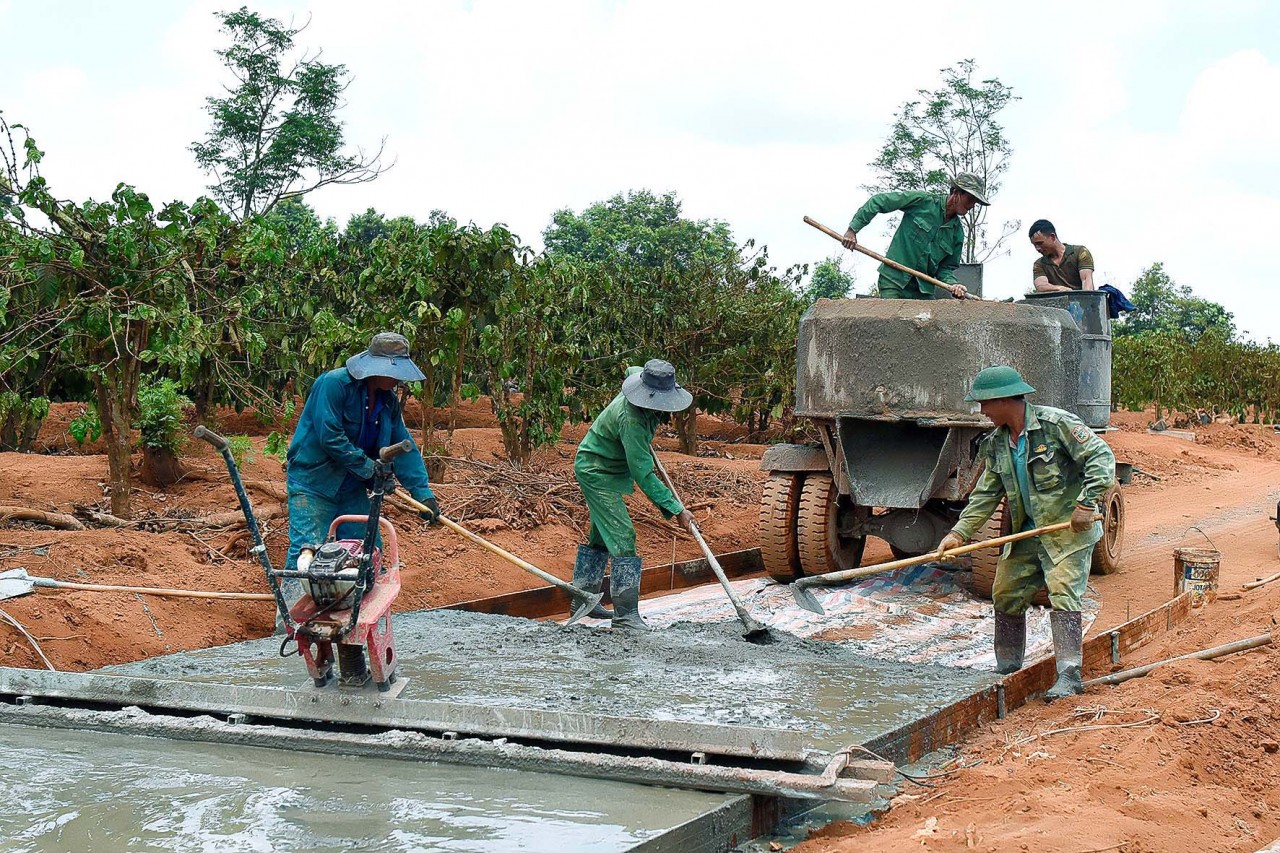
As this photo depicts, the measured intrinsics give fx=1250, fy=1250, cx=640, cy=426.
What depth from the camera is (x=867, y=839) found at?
13.1 feet

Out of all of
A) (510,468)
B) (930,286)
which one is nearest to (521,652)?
(930,286)

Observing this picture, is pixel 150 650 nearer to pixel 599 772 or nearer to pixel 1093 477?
pixel 599 772

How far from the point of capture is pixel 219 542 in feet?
28.3

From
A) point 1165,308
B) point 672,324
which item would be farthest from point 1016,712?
point 1165,308

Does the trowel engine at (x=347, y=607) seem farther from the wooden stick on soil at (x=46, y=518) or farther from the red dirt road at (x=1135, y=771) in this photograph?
the wooden stick on soil at (x=46, y=518)

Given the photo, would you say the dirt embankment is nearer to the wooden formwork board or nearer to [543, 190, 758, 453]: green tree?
[543, 190, 758, 453]: green tree

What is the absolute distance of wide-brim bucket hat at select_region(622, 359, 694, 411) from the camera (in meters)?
7.02

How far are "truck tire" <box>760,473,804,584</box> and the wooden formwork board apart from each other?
2536 millimetres

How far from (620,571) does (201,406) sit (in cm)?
938

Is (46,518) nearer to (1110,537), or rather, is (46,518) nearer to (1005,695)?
(1005,695)

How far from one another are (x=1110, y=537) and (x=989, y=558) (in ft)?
7.61

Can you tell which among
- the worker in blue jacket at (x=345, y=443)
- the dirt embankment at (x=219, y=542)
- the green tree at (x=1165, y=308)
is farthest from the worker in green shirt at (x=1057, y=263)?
the green tree at (x=1165, y=308)

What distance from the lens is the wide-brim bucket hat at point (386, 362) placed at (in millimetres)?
6211

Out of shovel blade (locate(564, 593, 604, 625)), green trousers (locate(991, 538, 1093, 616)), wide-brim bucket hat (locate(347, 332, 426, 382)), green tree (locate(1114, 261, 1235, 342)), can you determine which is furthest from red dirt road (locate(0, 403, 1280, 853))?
green tree (locate(1114, 261, 1235, 342))
